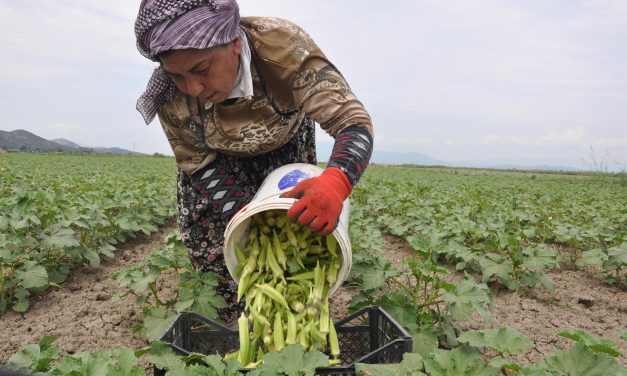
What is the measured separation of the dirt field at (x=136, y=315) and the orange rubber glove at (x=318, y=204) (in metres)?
1.54

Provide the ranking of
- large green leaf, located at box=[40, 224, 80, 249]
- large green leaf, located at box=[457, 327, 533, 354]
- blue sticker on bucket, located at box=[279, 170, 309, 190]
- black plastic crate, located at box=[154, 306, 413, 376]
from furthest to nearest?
→ large green leaf, located at box=[40, 224, 80, 249] < blue sticker on bucket, located at box=[279, 170, 309, 190] < black plastic crate, located at box=[154, 306, 413, 376] < large green leaf, located at box=[457, 327, 533, 354]

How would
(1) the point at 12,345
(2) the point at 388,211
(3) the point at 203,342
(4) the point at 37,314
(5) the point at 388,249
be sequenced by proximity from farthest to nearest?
1. (2) the point at 388,211
2. (5) the point at 388,249
3. (4) the point at 37,314
4. (1) the point at 12,345
5. (3) the point at 203,342

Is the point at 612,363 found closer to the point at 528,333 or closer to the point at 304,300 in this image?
the point at 304,300

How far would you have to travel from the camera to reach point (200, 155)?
3.11 m

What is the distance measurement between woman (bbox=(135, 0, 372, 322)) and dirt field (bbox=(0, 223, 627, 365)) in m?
0.70

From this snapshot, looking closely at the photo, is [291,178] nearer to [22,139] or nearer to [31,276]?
[31,276]

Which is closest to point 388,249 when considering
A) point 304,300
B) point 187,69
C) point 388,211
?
point 388,211

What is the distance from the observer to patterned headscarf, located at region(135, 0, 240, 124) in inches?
84.7

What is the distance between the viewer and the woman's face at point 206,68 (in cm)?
221

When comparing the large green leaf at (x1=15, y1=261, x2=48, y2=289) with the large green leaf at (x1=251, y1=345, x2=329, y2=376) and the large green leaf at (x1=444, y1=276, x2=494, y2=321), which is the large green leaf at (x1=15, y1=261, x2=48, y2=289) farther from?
the large green leaf at (x1=444, y1=276, x2=494, y2=321)

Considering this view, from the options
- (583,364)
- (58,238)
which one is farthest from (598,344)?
(58,238)

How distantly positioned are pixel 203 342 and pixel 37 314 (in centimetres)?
161

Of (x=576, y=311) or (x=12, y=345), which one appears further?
(x=576, y=311)

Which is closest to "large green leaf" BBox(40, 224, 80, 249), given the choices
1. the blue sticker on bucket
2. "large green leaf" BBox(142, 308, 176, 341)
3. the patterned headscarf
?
"large green leaf" BBox(142, 308, 176, 341)
